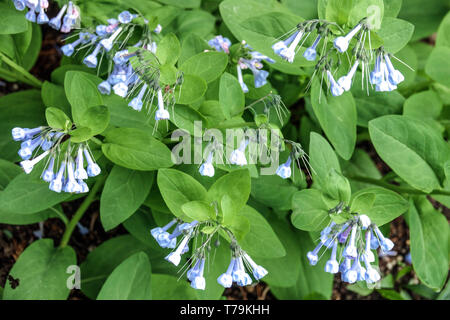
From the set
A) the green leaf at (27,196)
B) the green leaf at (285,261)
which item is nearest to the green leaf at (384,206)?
the green leaf at (285,261)

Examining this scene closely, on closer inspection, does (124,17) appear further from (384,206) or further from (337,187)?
(384,206)

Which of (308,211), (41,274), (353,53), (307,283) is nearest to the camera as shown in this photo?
(353,53)

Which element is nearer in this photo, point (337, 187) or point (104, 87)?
point (337, 187)

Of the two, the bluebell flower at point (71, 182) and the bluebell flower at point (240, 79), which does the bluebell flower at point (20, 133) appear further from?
the bluebell flower at point (240, 79)

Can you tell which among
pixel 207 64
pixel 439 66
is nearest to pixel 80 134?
pixel 207 64

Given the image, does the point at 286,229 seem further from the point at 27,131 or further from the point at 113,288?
the point at 27,131
